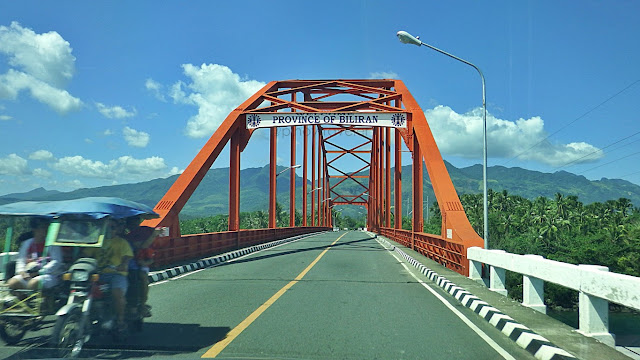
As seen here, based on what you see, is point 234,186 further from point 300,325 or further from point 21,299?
point 21,299

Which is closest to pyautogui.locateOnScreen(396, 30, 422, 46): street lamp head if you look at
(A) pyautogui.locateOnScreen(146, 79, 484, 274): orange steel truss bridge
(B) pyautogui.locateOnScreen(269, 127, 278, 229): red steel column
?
(A) pyautogui.locateOnScreen(146, 79, 484, 274): orange steel truss bridge

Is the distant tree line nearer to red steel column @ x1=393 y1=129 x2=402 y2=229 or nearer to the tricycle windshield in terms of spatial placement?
red steel column @ x1=393 y1=129 x2=402 y2=229

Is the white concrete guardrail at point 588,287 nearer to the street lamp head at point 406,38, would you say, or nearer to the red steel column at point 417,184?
the street lamp head at point 406,38

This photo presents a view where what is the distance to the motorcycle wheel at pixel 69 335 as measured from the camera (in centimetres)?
499

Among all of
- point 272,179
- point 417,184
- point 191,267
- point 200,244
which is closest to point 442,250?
point 417,184

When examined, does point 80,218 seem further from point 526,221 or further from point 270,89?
point 526,221

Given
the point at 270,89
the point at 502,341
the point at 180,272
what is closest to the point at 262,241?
the point at 270,89

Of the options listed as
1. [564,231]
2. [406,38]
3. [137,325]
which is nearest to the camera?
[137,325]

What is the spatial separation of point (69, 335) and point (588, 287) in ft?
18.1

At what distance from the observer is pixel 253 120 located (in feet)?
70.5

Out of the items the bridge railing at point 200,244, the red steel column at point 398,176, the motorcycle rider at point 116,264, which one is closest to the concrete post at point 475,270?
the bridge railing at point 200,244

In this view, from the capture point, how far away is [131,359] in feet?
16.5

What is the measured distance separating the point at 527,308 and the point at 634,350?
2.52 m

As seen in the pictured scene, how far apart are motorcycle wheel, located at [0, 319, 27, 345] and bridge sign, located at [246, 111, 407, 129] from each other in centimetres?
1627
